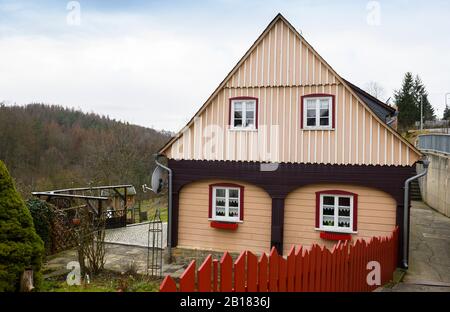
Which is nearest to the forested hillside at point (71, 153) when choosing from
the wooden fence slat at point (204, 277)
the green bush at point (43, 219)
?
the green bush at point (43, 219)

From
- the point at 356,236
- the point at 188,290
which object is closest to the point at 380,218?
the point at 356,236

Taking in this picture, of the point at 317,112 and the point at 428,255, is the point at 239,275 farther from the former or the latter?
the point at 428,255

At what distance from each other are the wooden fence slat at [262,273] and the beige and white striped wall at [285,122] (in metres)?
6.81

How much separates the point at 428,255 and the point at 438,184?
9.64m

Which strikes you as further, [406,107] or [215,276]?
[406,107]

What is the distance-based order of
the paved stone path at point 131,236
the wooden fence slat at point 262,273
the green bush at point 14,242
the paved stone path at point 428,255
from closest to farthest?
the wooden fence slat at point 262,273 → the green bush at point 14,242 → the paved stone path at point 428,255 → the paved stone path at point 131,236

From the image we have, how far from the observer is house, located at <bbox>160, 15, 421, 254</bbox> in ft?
36.7

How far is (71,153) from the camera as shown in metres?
56.5

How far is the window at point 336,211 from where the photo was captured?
11344mm

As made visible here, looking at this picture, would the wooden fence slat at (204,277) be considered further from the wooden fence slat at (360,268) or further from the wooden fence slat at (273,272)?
the wooden fence slat at (360,268)

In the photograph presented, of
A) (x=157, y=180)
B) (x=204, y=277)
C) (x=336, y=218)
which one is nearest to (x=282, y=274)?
(x=204, y=277)

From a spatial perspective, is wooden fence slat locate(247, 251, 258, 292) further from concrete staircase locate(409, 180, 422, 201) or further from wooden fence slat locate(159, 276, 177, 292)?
concrete staircase locate(409, 180, 422, 201)

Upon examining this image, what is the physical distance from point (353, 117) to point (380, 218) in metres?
2.96

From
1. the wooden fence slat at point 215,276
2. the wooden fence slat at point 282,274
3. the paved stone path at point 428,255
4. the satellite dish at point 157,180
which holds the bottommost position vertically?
the paved stone path at point 428,255
